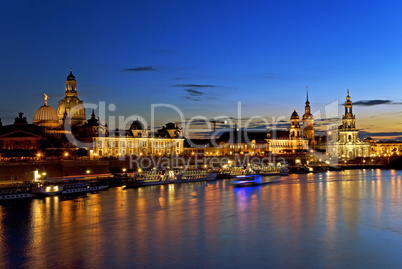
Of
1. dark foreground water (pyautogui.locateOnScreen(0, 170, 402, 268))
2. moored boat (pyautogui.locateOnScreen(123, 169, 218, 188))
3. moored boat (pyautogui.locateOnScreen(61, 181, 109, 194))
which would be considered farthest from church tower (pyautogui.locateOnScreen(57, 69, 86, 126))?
dark foreground water (pyautogui.locateOnScreen(0, 170, 402, 268))

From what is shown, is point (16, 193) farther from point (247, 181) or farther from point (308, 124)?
point (308, 124)

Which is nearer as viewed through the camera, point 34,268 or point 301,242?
point 34,268

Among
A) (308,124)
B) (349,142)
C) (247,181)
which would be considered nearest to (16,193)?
(247,181)

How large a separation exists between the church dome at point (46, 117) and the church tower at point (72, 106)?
5.33m

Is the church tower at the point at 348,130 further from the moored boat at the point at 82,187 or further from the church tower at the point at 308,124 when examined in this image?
the moored boat at the point at 82,187

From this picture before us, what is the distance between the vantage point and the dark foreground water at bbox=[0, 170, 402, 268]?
19141 millimetres

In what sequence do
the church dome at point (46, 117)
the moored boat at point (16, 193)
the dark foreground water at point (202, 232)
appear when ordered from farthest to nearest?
the church dome at point (46, 117) → the moored boat at point (16, 193) → the dark foreground water at point (202, 232)

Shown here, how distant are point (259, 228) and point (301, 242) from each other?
11.3ft

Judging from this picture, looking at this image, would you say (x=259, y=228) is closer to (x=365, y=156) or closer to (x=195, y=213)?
(x=195, y=213)

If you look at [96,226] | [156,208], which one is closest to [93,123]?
[156,208]

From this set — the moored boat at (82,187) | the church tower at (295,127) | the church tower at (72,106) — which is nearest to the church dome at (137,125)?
the church tower at (72,106)

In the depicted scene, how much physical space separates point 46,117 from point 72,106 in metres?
7.72

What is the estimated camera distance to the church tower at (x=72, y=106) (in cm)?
8169

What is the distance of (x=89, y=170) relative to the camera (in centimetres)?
5466
